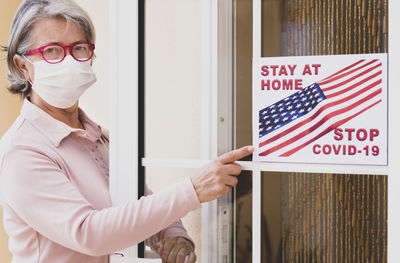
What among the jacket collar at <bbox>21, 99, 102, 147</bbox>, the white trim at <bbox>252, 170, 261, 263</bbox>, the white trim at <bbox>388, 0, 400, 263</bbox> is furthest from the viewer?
the jacket collar at <bbox>21, 99, 102, 147</bbox>

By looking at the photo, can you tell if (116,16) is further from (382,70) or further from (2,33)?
(2,33)

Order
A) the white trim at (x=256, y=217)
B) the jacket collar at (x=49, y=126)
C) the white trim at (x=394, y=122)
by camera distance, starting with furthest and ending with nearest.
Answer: the jacket collar at (x=49, y=126) < the white trim at (x=256, y=217) < the white trim at (x=394, y=122)

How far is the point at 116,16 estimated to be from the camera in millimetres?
1028

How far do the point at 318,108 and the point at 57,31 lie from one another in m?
0.68

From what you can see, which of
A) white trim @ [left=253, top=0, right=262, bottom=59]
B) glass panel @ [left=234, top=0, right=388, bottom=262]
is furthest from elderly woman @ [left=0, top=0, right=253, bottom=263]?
white trim @ [left=253, top=0, right=262, bottom=59]

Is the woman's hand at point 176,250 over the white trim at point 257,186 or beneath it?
beneath

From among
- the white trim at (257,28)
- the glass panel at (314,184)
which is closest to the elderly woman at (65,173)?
the glass panel at (314,184)

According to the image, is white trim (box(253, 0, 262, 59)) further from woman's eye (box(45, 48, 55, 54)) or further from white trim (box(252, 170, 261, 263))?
woman's eye (box(45, 48, 55, 54))

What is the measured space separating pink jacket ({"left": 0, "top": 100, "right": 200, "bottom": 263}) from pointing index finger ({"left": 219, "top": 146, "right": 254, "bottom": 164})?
0.10m

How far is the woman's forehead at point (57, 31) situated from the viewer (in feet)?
3.74

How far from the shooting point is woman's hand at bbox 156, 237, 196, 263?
1029 millimetres

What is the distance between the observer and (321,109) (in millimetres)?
888

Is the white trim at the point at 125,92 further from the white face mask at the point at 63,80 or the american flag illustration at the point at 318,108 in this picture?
the american flag illustration at the point at 318,108

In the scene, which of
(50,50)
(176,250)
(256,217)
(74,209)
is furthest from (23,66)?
(256,217)
